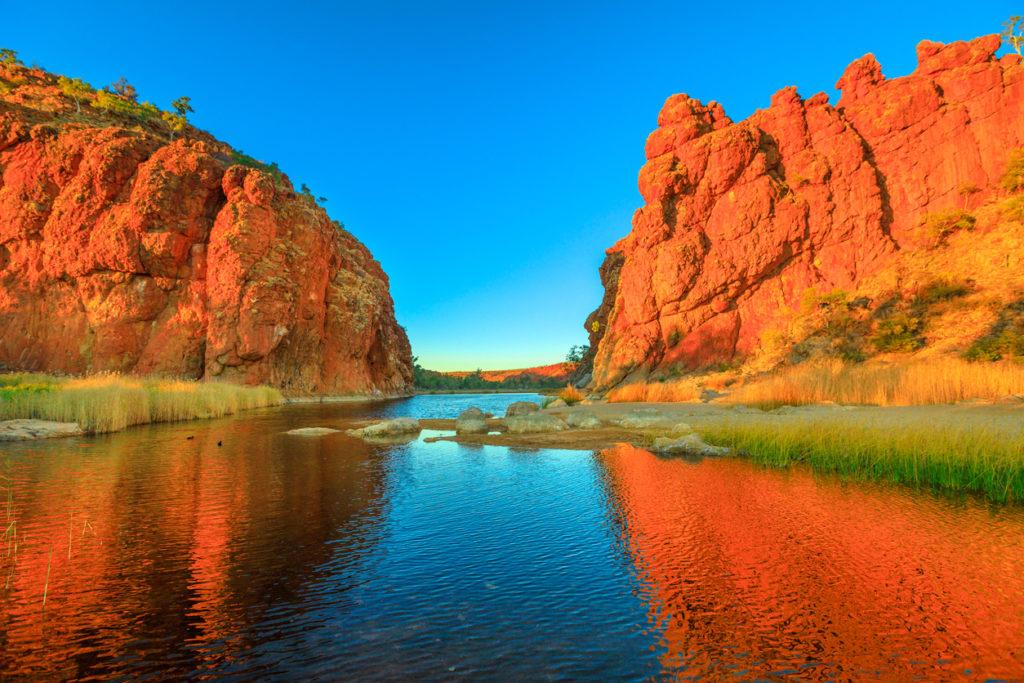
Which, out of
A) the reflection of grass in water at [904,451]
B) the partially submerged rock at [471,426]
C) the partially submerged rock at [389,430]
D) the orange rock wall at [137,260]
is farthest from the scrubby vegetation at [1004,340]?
the orange rock wall at [137,260]

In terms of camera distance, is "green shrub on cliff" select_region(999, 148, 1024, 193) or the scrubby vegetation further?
"green shrub on cliff" select_region(999, 148, 1024, 193)

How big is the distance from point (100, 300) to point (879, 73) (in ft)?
225

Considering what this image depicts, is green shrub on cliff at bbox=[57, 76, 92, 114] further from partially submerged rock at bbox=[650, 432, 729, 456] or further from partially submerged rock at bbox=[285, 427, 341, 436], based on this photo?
partially submerged rock at bbox=[650, 432, 729, 456]

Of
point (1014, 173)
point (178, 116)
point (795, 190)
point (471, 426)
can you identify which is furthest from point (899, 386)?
point (178, 116)

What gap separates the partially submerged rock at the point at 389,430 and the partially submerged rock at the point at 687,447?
8015mm

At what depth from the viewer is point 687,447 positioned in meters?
10.7

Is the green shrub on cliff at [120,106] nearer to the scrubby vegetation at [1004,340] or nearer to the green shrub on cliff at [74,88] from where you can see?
the green shrub on cliff at [74,88]

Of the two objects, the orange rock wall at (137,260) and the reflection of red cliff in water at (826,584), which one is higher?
the orange rock wall at (137,260)

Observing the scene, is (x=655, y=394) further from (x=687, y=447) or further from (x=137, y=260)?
(x=137, y=260)

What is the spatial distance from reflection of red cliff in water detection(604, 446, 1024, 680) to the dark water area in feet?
0.07

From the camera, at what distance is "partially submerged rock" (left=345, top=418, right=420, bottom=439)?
49.0 feet

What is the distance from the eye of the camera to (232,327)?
44.6 meters

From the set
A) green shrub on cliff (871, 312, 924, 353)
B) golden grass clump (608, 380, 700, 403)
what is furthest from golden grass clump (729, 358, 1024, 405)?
green shrub on cliff (871, 312, 924, 353)

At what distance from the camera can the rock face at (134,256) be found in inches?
1656
